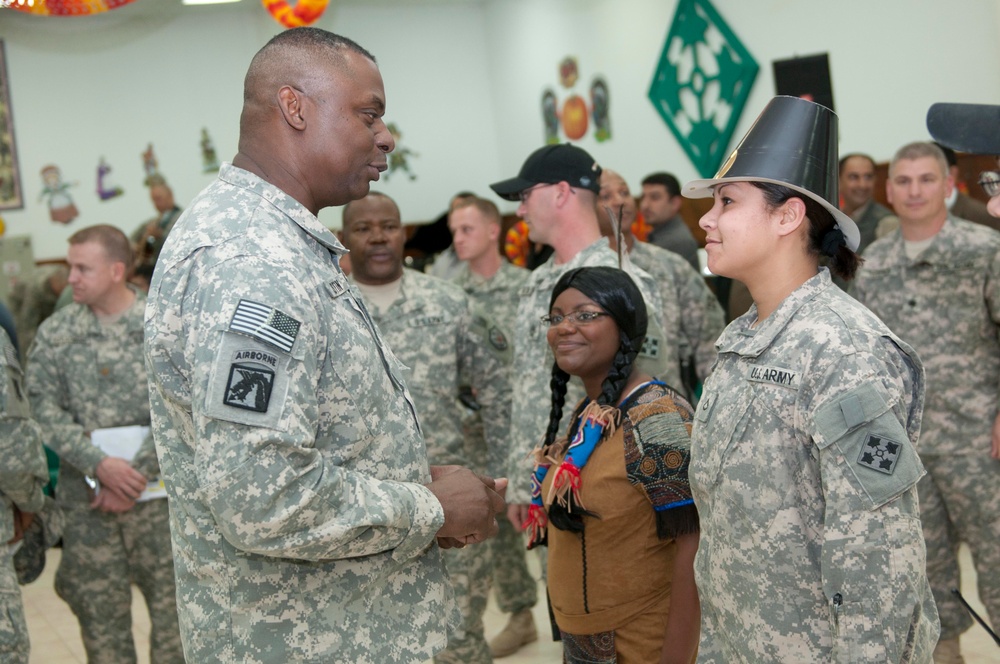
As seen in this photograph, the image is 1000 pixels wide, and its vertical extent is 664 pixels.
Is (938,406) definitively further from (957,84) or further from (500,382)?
(957,84)

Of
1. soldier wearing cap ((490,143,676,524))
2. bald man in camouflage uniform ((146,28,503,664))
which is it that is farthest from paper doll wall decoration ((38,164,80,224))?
bald man in camouflage uniform ((146,28,503,664))

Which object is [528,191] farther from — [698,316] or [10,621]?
[10,621]

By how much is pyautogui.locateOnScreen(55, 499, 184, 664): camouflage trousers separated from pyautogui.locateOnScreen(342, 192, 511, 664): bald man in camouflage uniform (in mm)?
1038

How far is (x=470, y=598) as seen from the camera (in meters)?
3.85

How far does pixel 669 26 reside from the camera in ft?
28.1

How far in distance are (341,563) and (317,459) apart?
0.91 ft

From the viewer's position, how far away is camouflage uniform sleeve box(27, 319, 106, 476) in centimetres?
371

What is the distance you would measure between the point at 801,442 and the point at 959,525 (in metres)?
2.24

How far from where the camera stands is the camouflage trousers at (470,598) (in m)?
3.61

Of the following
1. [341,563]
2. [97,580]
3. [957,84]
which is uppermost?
[957,84]

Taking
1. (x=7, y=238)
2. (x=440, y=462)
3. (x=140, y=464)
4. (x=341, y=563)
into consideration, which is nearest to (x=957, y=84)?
(x=440, y=462)

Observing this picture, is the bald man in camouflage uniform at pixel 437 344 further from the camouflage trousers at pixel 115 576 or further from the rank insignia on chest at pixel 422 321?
the camouflage trousers at pixel 115 576

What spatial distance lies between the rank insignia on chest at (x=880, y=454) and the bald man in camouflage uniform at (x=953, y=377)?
215 cm

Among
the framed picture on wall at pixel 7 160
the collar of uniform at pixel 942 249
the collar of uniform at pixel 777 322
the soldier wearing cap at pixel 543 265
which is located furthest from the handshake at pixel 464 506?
the framed picture on wall at pixel 7 160
